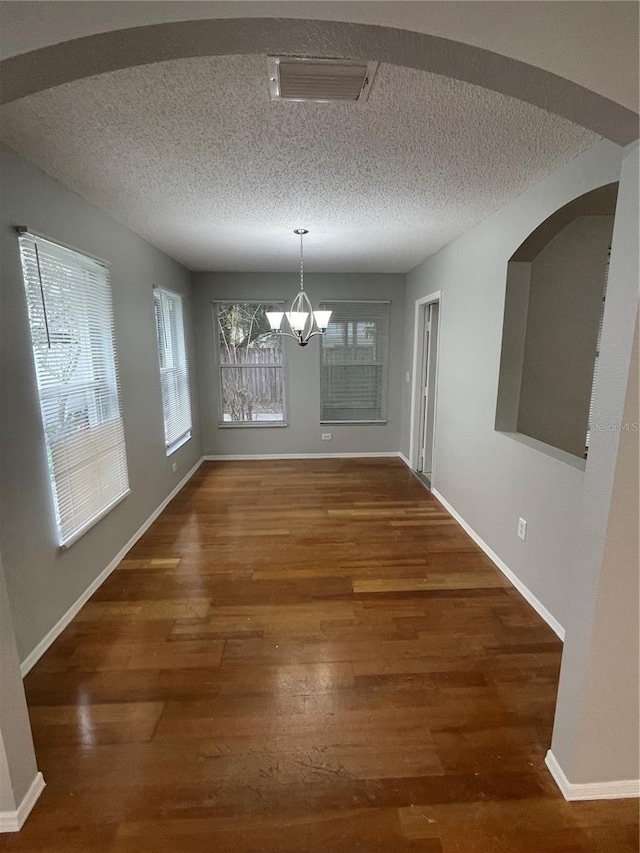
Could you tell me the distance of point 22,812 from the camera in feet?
4.00

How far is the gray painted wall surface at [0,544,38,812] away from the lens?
3.74 ft

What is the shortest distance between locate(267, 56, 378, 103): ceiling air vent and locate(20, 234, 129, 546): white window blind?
4.72 ft

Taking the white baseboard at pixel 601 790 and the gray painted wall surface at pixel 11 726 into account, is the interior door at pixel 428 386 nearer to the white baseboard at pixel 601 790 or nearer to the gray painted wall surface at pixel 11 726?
the white baseboard at pixel 601 790

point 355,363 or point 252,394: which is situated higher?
point 355,363

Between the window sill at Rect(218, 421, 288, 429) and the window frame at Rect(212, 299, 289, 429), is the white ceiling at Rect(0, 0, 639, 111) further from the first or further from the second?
the window sill at Rect(218, 421, 288, 429)

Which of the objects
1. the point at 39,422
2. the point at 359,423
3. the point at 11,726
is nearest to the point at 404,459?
the point at 359,423

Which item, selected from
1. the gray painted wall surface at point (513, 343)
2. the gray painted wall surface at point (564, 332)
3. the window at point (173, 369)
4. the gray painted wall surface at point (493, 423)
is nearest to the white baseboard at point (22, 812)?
the gray painted wall surface at point (493, 423)

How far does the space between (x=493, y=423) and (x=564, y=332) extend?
74 centimetres

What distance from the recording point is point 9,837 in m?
1.18

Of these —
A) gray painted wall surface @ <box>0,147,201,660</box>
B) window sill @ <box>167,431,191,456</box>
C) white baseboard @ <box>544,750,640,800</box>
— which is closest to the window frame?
window sill @ <box>167,431,191,456</box>

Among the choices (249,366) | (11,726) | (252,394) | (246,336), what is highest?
(246,336)

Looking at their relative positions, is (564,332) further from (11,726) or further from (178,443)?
(178,443)

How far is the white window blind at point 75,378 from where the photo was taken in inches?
75.9

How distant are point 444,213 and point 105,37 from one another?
2.34 meters
